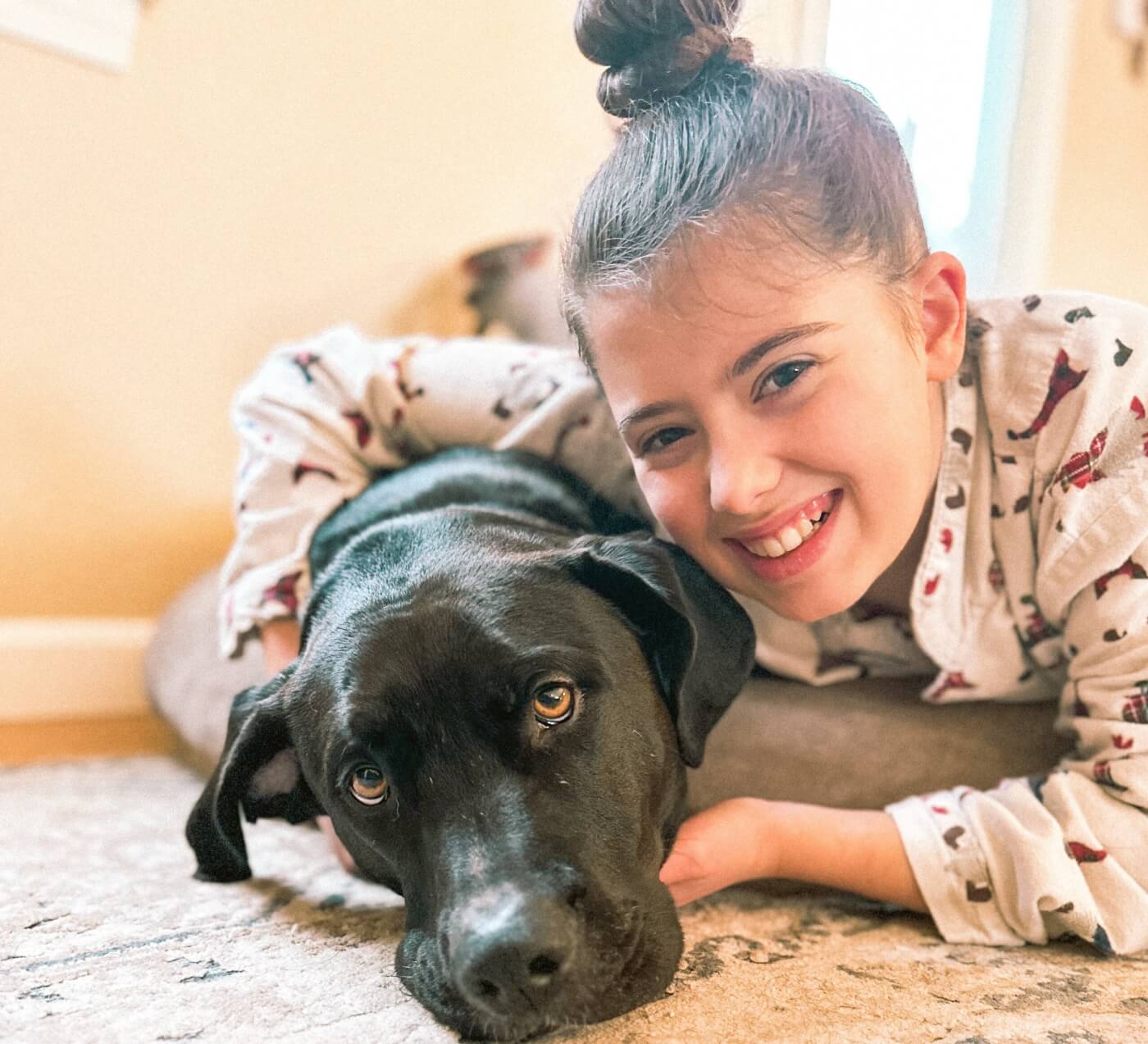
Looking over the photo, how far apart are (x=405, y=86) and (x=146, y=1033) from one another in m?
2.55

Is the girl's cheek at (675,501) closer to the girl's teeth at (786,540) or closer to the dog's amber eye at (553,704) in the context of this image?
the girl's teeth at (786,540)

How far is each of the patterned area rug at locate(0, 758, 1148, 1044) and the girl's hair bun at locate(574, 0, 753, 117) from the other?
1.04 meters

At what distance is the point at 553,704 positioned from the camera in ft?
3.70

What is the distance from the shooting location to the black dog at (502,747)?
0.99 m

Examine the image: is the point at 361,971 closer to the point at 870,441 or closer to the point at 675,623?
the point at 675,623

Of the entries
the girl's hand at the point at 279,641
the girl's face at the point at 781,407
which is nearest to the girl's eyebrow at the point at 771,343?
the girl's face at the point at 781,407

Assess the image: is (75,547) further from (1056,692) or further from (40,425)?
(1056,692)

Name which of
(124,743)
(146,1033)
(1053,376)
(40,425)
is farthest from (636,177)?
(124,743)

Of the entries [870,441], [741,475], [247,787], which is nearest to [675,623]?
[741,475]

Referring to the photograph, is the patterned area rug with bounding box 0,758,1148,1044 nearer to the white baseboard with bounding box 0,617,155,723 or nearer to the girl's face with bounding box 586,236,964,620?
the girl's face with bounding box 586,236,964,620

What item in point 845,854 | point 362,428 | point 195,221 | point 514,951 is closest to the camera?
point 514,951

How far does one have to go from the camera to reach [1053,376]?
150 centimetres

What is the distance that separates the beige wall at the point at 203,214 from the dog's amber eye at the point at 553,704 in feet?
5.69

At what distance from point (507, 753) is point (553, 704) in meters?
0.07
